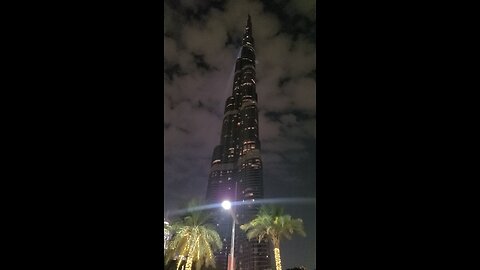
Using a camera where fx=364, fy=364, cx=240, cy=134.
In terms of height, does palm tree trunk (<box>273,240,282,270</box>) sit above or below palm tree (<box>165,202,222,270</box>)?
below

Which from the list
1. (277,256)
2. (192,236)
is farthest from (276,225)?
(192,236)

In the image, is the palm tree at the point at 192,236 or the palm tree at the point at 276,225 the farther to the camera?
the palm tree at the point at 276,225

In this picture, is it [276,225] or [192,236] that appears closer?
[192,236]

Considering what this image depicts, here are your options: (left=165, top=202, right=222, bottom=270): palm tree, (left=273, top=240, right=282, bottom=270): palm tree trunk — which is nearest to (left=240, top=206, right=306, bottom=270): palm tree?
(left=273, top=240, right=282, bottom=270): palm tree trunk

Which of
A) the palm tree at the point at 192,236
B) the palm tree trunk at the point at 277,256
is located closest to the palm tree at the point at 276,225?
the palm tree trunk at the point at 277,256

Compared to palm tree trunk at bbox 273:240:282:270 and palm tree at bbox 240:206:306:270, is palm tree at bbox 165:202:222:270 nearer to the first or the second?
palm tree at bbox 240:206:306:270

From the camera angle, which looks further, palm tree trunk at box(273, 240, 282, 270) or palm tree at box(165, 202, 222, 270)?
palm tree trunk at box(273, 240, 282, 270)

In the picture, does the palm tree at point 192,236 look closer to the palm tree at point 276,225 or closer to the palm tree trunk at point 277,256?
the palm tree at point 276,225

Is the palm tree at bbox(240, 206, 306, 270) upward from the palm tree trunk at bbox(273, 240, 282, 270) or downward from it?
upward

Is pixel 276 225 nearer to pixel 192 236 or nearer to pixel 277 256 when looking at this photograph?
pixel 277 256

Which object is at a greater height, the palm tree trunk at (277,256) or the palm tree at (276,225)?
the palm tree at (276,225)
